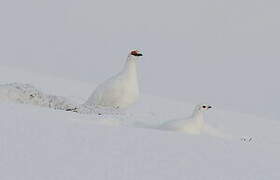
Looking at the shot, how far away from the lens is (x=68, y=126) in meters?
4.93

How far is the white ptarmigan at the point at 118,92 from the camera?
11375 mm

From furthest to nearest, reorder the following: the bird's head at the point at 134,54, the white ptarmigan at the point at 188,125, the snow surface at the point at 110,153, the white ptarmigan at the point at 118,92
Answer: the bird's head at the point at 134,54 < the white ptarmigan at the point at 118,92 < the white ptarmigan at the point at 188,125 < the snow surface at the point at 110,153

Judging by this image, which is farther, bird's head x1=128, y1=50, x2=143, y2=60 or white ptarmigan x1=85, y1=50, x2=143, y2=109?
bird's head x1=128, y1=50, x2=143, y2=60

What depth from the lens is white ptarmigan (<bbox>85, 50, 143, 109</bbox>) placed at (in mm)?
11375

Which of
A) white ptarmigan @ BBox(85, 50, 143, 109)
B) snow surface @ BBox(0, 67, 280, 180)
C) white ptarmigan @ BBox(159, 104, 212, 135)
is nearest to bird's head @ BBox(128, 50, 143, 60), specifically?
white ptarmigan @ BBox(85, 50, 143, 109)

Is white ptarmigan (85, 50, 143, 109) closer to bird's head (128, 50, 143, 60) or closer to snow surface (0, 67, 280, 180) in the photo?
bird's head (128, 50, 143, 60)

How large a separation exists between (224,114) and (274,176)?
1229 centimetres

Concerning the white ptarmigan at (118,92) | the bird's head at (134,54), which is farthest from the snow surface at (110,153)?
the bird's head at (134,54)

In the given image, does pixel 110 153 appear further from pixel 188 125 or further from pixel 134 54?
pixel 134 54

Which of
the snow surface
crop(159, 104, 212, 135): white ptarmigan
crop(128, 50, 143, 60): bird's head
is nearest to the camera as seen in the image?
the snow surface

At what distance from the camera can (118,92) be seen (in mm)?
11422

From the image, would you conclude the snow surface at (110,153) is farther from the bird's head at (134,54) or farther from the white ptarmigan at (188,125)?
the bird's head at (134,54)

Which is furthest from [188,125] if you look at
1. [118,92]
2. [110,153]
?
[110,153]

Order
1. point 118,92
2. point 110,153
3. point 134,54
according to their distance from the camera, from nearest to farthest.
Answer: point 110,153, point 118,92, point 134,54
